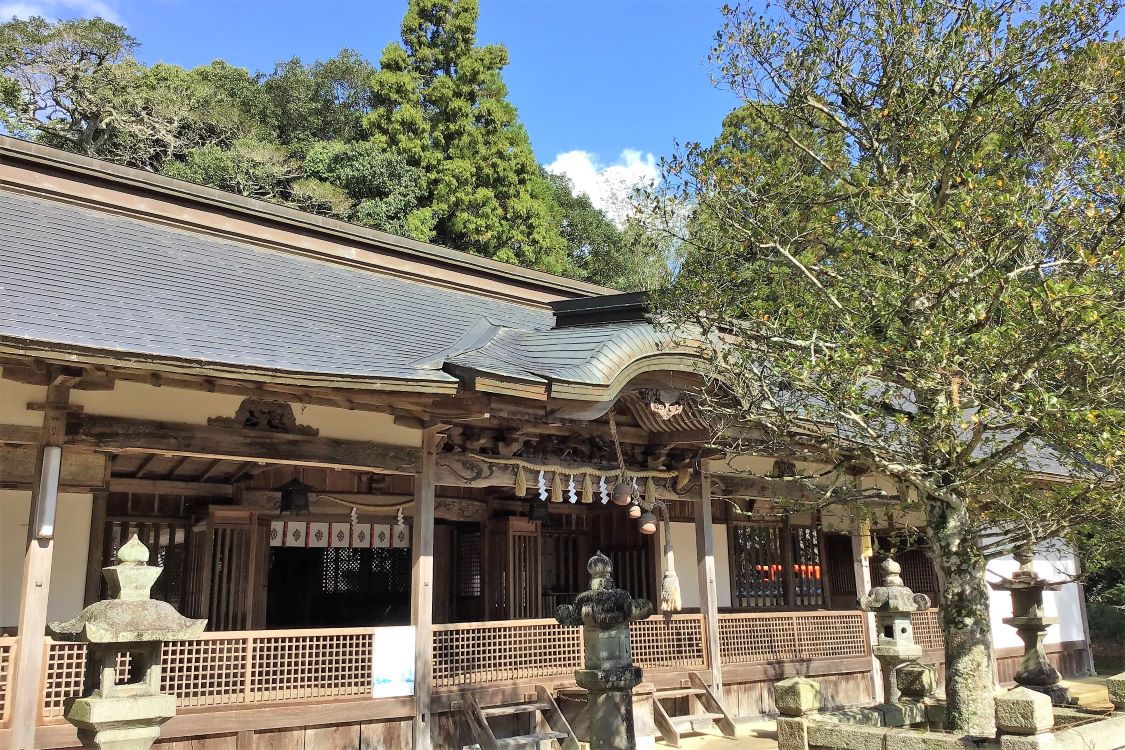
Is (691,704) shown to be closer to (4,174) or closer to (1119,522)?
(1119,522)

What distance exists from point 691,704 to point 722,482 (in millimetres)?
3099

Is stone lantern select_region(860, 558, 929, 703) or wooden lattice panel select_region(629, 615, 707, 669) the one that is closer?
stone lantern select_region(860, 558, 929, 703)

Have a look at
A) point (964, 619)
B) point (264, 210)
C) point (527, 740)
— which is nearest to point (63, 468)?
point (264, 210)

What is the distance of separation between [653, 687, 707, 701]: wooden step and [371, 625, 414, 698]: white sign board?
10.7 ft

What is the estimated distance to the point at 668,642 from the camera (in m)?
11.5

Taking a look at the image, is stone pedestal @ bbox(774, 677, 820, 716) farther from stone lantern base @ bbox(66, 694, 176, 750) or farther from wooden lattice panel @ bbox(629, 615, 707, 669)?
stone lantern base @ bbox(66, 694, 176, 750)

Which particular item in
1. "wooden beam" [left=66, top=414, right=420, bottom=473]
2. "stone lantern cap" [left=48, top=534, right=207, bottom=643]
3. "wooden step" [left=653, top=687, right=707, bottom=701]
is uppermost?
"wooden beam" [left=66, top=414, right=420, bottom=473]

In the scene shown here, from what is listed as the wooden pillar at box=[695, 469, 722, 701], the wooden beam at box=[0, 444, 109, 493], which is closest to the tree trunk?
the wooden pillar at box=[695, 469, 722, 701]

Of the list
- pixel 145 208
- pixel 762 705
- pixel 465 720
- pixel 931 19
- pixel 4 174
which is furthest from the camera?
pixel 762 705

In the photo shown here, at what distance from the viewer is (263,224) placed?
492 inches

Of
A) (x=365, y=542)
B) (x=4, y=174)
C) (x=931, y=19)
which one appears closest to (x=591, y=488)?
(x=365, y=542)

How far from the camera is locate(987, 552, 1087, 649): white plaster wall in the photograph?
17406 mm

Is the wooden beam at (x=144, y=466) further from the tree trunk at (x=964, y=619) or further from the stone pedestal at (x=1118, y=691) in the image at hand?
the stone pedestal at (x=1118, y=691)

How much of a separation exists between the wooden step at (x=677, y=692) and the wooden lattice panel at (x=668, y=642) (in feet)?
1.03
